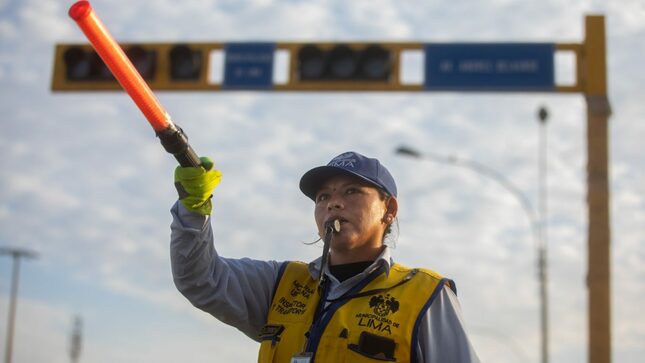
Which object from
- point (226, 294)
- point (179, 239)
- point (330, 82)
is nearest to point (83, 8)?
point (179, 239)

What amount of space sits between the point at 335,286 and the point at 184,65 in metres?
7.27

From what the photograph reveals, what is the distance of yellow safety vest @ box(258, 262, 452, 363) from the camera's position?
3.19 m

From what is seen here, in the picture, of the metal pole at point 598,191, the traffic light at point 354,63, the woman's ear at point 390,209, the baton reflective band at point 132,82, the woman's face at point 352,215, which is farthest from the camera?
the traffic light at point 354,63

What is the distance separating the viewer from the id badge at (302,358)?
319 centimetres

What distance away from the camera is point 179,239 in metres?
3.19

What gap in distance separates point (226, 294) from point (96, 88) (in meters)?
7.42

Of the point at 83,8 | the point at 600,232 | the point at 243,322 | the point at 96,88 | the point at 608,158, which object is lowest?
the point at 243,322

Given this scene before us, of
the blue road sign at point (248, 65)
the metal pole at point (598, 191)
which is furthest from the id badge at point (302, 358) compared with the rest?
the blue road sign at point (248, 65)

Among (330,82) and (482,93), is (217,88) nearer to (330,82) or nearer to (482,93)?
(330,82)

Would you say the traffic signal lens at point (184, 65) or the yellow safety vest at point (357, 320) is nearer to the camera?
the yellow safety vest at point (357, 320)

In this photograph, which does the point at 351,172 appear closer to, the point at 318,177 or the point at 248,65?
the point at 318,177

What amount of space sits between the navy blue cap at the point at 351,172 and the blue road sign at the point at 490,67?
6.61m

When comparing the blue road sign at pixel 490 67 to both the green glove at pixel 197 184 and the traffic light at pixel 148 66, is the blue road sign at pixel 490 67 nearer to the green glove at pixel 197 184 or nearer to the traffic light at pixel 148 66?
the traffic light at pixel 148 66

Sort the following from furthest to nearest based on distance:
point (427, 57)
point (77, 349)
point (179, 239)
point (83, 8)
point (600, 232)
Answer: point (77, 349) → point (427, 57) → point (600, 232) → point (179, 239) → point (83, 8)
